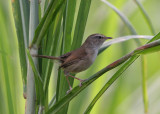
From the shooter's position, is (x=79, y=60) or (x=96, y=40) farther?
(x=96, y=40)

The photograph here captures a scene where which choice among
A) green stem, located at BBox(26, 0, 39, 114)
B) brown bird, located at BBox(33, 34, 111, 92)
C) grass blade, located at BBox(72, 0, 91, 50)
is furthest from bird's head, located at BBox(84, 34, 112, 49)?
green stem, located at BBox(26, 0, 39, 114)

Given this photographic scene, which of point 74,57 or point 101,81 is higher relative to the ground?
point 74,57

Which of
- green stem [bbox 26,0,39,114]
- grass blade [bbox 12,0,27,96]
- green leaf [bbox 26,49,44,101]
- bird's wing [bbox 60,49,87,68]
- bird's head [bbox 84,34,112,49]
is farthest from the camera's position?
bird's head [bbox 84,34,112,49]

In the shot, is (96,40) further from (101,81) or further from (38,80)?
(38,80)

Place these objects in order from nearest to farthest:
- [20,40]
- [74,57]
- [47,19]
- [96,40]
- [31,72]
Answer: [47,19] → [31,72] → [20,40] → [74,57] → [96,40]

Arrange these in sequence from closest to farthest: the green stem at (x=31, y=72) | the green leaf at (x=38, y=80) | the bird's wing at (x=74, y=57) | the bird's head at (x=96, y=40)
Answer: the green leaf at (x=38, y=80), the green stem at (x=31, y=72), the bird's wing at (x=74, y=57), the bird's head at (x=96, y=40)

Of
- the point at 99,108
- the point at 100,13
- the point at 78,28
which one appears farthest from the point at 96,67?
the point at 78,28

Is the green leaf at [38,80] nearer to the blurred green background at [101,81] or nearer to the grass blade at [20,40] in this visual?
the grass blade at [20,40]

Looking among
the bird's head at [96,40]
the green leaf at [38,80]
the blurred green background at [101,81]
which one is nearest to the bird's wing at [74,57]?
the bird's head at [96,40]

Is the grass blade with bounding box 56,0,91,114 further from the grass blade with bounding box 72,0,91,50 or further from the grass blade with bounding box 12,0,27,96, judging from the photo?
the grass blade with bounding box 12,0,27,96

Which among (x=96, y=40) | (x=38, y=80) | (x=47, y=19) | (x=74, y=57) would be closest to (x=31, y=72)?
(x=38, y=80)
